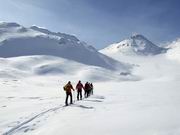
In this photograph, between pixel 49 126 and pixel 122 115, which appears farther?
pixel 122 115

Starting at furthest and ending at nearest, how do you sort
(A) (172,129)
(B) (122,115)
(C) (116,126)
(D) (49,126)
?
(B) (122,115)
(D) (49,126)
(C) (116,126)
(A) (172,129)

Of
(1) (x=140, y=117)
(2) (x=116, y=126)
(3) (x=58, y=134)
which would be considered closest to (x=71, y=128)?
(3) (x=58, y=134)

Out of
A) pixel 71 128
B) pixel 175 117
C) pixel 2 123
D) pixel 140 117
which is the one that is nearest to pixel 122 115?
pixel 140 117

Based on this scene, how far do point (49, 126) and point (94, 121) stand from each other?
193cm

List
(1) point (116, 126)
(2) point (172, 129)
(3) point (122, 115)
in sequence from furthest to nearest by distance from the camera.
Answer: (3) point (122, 115) < (1) point (116, 126) < (2) point (172, 129)

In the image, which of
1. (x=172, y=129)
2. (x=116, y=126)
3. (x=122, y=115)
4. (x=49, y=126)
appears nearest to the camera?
(x=172, y=129)

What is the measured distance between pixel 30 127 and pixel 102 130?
3586mm

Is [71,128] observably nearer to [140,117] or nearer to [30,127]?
[30,127]

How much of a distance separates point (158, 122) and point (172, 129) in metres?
1.55

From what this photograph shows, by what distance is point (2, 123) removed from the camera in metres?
17.4

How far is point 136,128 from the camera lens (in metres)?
12.8

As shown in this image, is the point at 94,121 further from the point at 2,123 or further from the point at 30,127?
the point at 2,123

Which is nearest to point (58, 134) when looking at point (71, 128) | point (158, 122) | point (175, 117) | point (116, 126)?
point (71, 128)

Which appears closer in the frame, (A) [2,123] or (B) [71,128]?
(B) [71,128]
